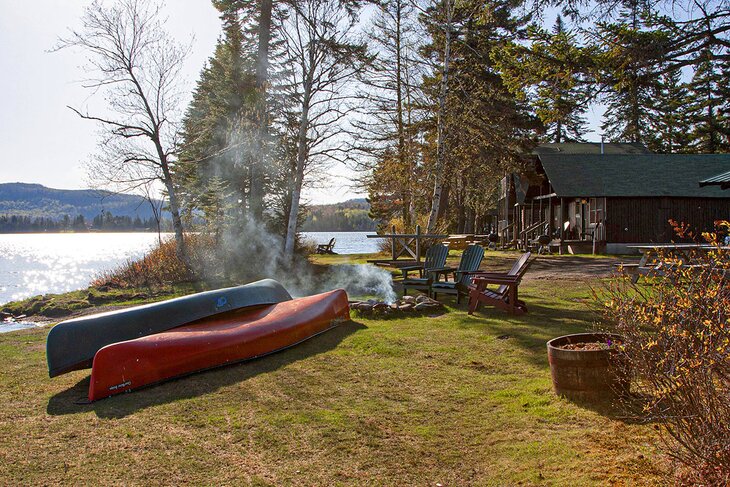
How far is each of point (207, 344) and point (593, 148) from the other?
113 ft

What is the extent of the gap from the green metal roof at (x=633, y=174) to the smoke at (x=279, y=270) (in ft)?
38.6

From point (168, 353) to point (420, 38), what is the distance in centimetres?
1919

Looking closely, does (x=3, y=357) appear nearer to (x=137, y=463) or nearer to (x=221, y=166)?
(x=137, y=463)

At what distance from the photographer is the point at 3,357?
27.1 ft

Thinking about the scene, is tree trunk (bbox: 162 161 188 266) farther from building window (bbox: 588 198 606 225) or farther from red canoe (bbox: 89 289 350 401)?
building window (bbox: 588 198 606 225)

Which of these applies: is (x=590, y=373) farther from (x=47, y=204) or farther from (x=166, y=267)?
(x=47, y=204)

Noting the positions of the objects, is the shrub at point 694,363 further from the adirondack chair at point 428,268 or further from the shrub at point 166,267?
the shrub at point 166,267

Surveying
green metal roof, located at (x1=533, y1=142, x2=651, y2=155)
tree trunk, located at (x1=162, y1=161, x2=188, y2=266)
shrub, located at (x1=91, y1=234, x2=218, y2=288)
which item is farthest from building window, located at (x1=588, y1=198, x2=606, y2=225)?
tree trunk, located at (x1=162, y1=161, x2=188, y2=266)

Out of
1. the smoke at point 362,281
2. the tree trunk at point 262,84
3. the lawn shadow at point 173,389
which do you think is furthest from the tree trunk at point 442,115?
the lawn shadow at point 173,389

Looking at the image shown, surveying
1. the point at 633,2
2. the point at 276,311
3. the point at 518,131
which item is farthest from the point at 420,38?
the point at 276,311

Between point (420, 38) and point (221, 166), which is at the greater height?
point (420, 38)

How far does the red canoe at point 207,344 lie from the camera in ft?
19.8

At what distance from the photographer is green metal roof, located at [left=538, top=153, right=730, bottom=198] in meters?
24.7

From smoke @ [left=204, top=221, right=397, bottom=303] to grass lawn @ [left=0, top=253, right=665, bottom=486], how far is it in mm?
6812
